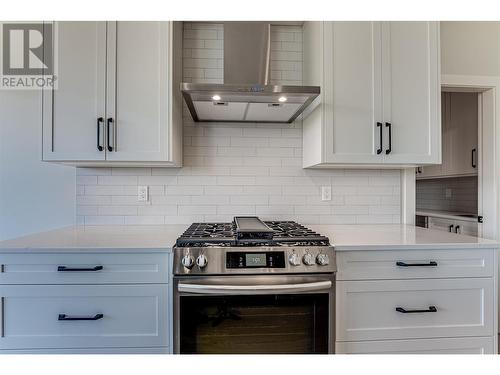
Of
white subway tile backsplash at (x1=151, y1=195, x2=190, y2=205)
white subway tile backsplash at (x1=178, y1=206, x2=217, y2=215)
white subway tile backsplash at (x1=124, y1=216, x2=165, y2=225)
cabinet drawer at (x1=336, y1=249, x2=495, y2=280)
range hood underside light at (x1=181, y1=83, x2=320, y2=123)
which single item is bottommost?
cabinet drawer at (x1=336, y1=249, x2=495, y2=280)

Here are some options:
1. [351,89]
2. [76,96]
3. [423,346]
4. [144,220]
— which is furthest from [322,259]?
[76,96]

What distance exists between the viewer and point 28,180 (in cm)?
223

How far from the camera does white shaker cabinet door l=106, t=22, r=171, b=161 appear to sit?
1.83 meters

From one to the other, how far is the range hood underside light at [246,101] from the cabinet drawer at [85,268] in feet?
3.03

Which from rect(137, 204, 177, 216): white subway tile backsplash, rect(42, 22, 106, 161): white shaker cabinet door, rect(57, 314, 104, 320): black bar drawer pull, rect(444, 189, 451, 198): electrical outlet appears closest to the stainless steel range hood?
rect(42, 22, 106, 161): white shaker cabinet door

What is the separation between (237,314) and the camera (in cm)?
147

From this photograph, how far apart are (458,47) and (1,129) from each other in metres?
3.60

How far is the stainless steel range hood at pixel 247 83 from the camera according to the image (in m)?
1.82

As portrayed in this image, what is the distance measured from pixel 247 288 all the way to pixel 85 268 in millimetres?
811

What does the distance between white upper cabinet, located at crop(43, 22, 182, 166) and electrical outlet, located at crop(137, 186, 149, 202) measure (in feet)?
1.31

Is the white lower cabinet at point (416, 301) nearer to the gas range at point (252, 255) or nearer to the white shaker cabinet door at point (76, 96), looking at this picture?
the gas range at point (252, 255)

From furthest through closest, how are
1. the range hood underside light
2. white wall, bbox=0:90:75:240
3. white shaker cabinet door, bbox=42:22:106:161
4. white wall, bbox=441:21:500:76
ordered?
white wall, bbox=441:21:500:76
white wall, bbox=0:90:75:240
white shaker cabinet door, bbox=42:22:106:161
the range hood underside light

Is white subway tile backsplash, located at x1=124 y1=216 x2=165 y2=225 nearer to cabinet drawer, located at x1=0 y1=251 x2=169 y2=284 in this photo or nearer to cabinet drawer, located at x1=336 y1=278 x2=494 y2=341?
cabinet drawer, located at x1=0 y1=251 x2=169 y2=284

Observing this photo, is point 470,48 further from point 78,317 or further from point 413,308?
point 78,317
